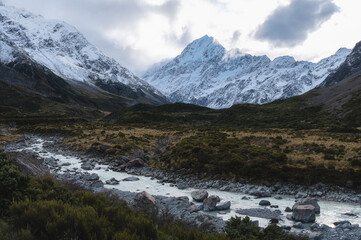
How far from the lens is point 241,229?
9898 millimetres

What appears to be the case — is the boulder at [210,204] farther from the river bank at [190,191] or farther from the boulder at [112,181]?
the boulder at [112,181]

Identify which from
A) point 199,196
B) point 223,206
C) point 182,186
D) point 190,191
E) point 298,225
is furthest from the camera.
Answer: point 182,186

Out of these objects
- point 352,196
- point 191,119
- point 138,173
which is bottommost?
point 138,173

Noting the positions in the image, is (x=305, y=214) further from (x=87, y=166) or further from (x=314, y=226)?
(x=87, y=166)

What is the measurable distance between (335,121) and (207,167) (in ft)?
218

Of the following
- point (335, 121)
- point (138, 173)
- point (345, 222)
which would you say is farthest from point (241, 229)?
point (335, 121)

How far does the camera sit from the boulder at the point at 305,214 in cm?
1341

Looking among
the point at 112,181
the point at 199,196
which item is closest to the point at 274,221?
the point at 199,196

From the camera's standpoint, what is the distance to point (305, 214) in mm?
13484

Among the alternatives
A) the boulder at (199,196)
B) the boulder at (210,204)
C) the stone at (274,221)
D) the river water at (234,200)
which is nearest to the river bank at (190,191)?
the river water at (234,200)

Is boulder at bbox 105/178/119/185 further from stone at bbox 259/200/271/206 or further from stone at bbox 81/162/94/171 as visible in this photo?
stone at bbox 259/200/271/206

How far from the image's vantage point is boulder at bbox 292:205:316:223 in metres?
13.4

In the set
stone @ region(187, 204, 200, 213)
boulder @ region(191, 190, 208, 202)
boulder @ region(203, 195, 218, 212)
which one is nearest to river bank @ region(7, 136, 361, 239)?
stone @ region(187, 204, 200, 213)

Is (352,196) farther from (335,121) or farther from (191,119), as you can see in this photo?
(191,119)
